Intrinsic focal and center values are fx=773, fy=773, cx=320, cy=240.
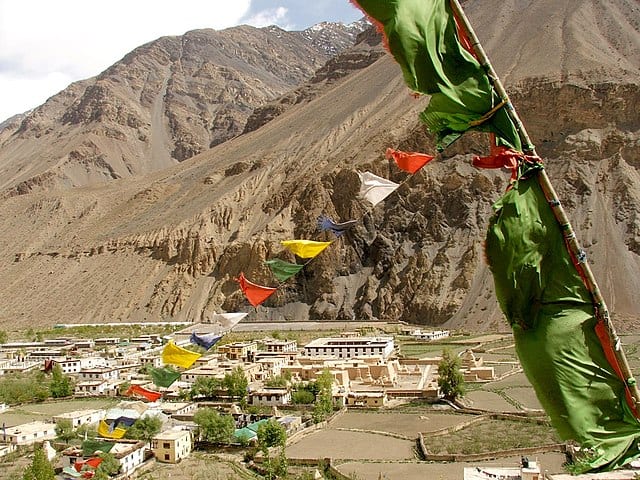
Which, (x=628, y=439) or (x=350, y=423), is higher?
(x=628, y=439)

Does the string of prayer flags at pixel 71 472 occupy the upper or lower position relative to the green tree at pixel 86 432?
lower

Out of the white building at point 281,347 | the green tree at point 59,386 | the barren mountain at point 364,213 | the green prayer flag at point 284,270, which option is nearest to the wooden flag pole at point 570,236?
the green prayer flag at point 284,270

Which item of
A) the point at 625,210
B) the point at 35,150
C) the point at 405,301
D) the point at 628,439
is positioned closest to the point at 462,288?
the point at 405,301

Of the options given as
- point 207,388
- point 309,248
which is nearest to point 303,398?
point 207,388

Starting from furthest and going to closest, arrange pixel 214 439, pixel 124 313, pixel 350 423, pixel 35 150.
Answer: pixel 35 150 < pixel 124 313 < pixel 350 423 < pixel 214 439

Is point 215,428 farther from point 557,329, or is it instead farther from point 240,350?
point 557,329

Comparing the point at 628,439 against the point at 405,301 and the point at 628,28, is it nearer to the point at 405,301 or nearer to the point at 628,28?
the point at 405,301

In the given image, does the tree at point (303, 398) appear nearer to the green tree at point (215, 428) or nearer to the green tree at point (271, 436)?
the green tree at point (215, 428)
